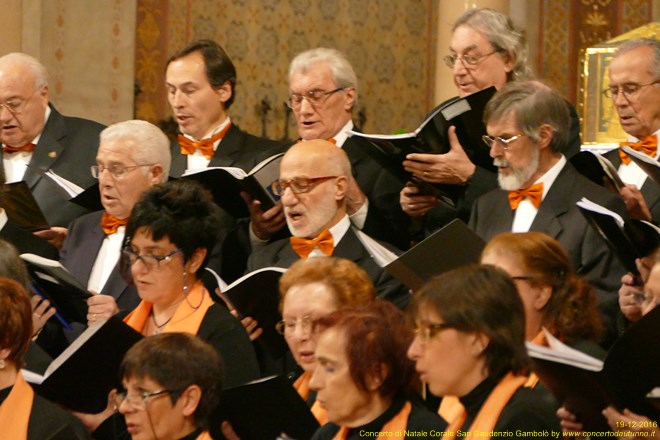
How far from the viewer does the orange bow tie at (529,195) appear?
4.90m

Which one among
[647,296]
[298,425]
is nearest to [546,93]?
[647,296]

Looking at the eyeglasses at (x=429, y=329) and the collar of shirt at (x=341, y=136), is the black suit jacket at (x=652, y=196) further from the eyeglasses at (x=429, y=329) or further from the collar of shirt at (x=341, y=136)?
the eyeglasses at (x=429, y=329)

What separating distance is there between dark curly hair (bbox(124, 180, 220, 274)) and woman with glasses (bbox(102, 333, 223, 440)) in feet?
2.50

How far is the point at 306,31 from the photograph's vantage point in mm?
10914

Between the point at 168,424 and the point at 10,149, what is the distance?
279cm

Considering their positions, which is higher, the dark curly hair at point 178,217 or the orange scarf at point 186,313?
the dark curly hair at point 178,217

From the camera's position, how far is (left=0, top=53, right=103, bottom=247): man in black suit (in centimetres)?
637

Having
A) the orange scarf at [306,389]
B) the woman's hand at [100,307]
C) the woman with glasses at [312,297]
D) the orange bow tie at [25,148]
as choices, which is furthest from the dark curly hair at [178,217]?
the orange bow tie at [25,148]

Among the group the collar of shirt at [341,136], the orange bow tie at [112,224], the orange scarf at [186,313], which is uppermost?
the collar of shirt at [341,136]

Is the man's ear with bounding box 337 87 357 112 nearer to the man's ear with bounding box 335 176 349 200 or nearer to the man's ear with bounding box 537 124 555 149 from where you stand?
the man's ear with bounding box 335 176 349 200

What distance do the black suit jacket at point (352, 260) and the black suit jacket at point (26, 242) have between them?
0.84 metres

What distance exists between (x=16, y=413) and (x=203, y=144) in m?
2.31

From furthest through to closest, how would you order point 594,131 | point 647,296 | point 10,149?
1. point 594,131
2. point 10,149
3. point 647,296

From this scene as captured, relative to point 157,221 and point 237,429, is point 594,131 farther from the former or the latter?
point 237,429
